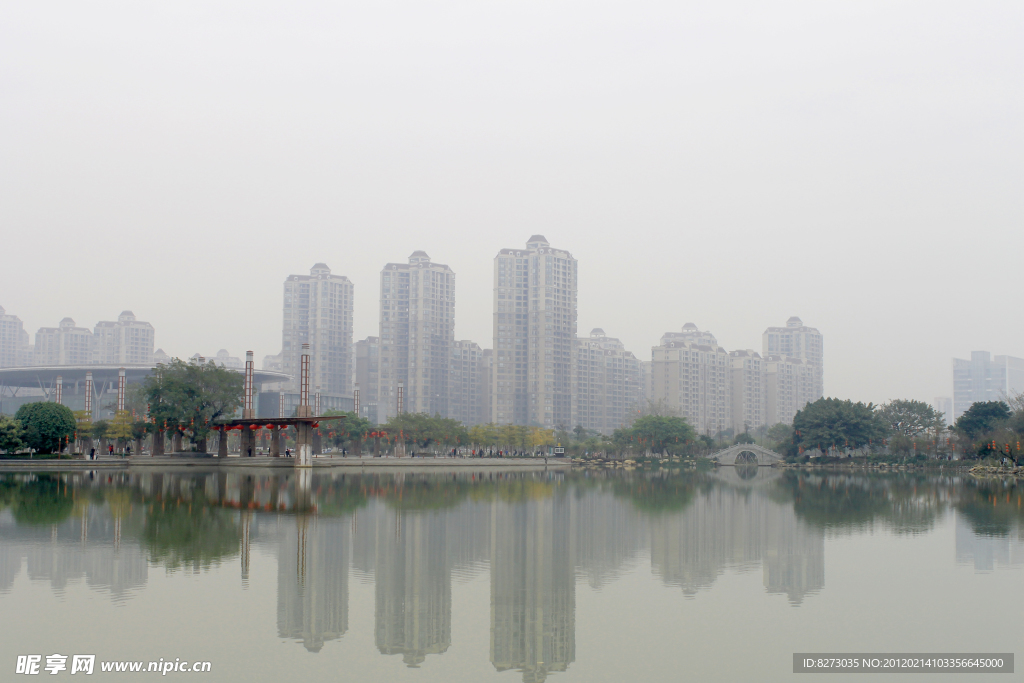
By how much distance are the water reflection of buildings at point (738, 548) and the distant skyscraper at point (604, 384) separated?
10832cm

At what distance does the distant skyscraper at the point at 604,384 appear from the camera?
135m

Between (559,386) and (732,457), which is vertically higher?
(559,386)

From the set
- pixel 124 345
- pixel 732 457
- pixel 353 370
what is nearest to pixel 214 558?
pixel 732 457

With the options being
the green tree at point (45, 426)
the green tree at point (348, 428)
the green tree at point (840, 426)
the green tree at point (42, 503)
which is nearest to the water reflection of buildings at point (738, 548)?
the green tree at point (42, 503)

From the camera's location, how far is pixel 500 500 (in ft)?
93.4

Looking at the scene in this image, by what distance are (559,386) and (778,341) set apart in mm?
67776

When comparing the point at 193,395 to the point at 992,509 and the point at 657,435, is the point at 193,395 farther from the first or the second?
the point at 657,435

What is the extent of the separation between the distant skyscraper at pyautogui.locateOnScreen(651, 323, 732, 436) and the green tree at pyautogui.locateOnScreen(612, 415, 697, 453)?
41499 mm

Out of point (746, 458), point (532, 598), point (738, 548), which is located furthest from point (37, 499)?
point (746, 458)

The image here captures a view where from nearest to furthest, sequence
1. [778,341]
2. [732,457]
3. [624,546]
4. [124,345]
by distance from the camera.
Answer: [624,546], [732,457], [124,345], [778,341]

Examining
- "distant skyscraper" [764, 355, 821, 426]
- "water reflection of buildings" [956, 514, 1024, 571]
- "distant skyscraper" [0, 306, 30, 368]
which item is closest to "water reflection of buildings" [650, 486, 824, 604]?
"water reflection of buildings" [956, 514, 1024, 571]

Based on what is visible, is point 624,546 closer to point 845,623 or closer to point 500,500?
point 845,623

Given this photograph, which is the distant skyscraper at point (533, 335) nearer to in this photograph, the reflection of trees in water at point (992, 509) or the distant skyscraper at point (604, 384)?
the distant skyscraper at point (604, 384)

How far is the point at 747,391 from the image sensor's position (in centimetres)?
14975
